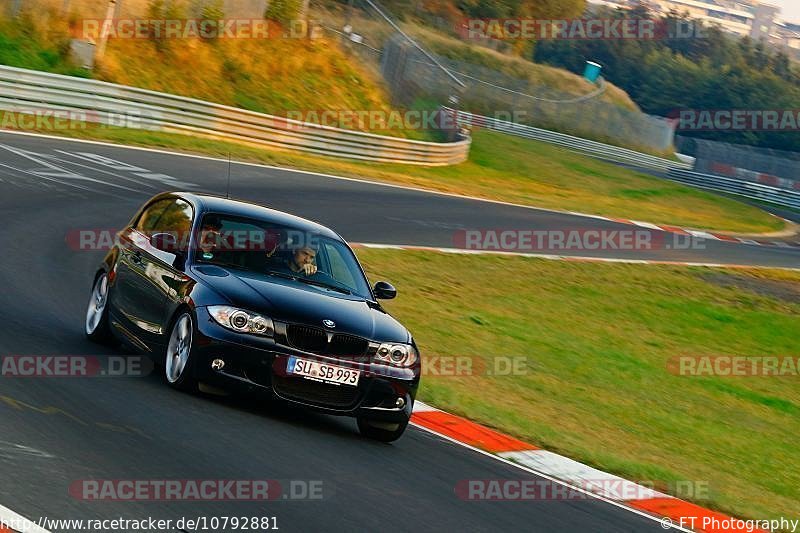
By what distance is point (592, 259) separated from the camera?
2544 centimetres

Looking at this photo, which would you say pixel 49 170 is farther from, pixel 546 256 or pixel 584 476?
pixel 584 476

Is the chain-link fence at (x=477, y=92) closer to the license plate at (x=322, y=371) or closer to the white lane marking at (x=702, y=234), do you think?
the white lane marking at (x=702, y=234)

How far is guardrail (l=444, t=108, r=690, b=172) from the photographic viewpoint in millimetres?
58625

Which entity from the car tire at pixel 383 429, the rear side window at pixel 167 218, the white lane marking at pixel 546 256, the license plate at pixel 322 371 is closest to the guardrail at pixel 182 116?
the white lane marking at pixel 546 256

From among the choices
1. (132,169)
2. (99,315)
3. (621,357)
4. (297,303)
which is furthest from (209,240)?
(132,169)

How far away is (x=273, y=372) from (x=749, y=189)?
5031cm

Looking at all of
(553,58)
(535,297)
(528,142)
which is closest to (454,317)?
(535,297)

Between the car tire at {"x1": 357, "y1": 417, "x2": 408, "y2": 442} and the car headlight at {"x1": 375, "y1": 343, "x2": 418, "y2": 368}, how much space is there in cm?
41

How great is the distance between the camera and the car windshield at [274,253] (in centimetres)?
943

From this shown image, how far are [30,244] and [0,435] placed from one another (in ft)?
27.1

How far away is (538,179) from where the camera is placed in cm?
4438

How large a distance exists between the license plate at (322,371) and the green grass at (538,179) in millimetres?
18794

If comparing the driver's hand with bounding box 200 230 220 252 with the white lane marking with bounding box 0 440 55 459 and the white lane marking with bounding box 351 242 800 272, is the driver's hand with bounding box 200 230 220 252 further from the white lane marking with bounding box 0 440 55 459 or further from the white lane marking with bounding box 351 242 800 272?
the white lane marking with bounding box 351 242 800 272

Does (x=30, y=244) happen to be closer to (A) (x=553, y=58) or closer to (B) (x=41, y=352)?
(B) (x=41, y=352)
